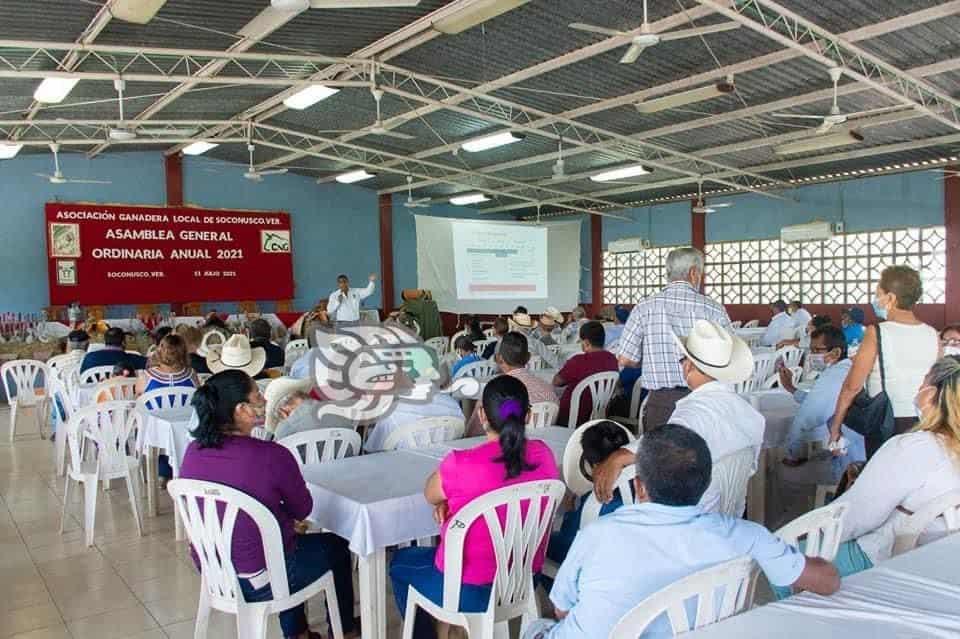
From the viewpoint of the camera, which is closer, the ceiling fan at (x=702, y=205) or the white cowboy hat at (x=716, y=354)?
the white cowboy hat at (x=716, y=354)

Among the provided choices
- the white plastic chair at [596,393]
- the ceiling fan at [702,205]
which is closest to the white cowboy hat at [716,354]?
the white plastic chair at [596,393]

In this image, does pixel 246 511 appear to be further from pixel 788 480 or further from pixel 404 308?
pixel 404 308

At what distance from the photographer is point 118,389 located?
4.71 metres

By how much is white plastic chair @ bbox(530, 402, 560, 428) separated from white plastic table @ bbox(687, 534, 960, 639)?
2277 millimetres

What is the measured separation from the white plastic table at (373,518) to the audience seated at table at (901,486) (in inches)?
49.4

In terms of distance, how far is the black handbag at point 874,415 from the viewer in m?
2.94

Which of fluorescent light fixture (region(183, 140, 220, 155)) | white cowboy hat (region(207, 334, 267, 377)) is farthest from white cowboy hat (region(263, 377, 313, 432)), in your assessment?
fluorescent light fixture (region(183, 140, 220, 155))

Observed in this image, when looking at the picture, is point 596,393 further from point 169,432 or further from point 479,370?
point 169,432

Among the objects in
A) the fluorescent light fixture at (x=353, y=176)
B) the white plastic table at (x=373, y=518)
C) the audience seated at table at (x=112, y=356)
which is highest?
the fluorescent light fixture at (x=353, y=176)

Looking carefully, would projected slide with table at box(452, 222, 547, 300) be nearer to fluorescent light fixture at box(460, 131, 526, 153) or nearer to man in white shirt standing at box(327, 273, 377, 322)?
fluorescent light fixture at box(460, 131, 526, 153)

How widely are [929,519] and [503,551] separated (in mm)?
1121

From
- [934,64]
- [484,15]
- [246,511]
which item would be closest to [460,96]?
[484,15]

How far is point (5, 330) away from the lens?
1123 centimetres

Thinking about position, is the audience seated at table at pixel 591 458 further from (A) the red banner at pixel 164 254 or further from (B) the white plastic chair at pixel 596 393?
(A) the red banner at pixel 164 254
